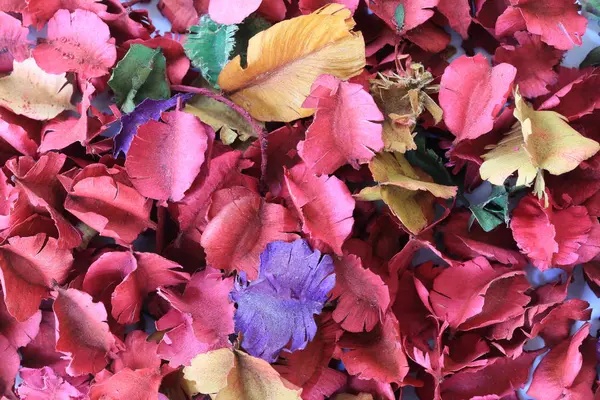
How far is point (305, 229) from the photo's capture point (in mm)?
485

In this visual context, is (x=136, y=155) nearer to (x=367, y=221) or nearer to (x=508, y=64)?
(x=367, y=221)

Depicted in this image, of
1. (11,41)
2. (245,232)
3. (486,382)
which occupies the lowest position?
(486,382)

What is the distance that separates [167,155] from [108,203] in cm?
6

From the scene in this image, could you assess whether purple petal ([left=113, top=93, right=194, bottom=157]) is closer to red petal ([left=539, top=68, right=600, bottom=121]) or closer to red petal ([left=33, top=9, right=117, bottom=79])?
red petal ([left=33, top=9, right=117, bottom=79])

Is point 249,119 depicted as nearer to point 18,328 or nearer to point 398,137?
point 398,137

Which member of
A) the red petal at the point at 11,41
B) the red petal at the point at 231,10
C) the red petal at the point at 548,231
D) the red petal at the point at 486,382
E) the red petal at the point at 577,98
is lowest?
the red petal at the point at 486,382

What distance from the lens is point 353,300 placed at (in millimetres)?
510

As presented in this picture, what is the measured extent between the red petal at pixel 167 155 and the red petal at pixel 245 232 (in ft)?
0.14

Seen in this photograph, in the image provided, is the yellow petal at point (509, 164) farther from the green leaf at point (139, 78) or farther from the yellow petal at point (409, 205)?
the green leaf at point (139, 78)

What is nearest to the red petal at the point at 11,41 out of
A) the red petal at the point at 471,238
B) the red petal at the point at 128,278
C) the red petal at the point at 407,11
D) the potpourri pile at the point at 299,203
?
the potpourri pile at the point at 299,203

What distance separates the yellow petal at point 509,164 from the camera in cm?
48

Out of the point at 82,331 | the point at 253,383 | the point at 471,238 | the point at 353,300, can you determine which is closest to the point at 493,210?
the point at 471,238

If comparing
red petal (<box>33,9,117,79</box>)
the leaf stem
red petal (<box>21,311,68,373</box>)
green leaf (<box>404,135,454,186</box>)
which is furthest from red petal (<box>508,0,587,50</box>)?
red petal (<box>21,311,68,373</box>)

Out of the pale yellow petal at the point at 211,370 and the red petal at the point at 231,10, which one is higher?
the red petal at the point at 231,10
